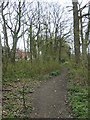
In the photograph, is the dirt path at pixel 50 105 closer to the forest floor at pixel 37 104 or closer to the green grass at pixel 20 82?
the forest floor at pixel 37 104

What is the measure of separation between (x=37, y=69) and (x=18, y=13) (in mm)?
4471

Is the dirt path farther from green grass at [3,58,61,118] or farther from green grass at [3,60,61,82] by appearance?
green grass at [3,60,61,82]

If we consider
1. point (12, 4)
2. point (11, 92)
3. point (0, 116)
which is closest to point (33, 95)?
point (11, 92)

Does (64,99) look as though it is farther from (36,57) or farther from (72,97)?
(36,57)

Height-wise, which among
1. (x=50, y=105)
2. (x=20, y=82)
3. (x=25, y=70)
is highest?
(x=25, y=70)

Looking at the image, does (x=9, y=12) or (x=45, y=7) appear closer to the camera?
(x=9, y=12)

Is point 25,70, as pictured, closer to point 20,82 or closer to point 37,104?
point 20,82

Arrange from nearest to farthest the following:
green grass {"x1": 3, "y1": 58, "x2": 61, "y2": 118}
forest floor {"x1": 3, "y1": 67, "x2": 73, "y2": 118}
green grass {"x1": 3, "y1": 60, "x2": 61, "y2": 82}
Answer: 1. forest floor {"x1": 3, "y1": 67, "x2": 73, "y2": 118}
2. green grass {"x1": 3, "y1": 58, "x2": 61, "y2": 118}
3. green grass {"x1": 3, "y1": 60, "x2": 61, "y2": 82}

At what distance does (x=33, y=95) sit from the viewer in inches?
314

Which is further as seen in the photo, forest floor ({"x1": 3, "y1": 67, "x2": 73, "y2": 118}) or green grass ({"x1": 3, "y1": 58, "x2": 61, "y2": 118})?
green grass ({"x1": 3, "y1": 58, "x2": 61, "y2": 118})

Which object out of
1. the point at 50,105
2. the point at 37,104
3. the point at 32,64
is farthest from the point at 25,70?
the point at 50,105

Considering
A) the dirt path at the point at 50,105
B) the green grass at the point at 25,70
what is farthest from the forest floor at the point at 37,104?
the green grass at the point at 25,70

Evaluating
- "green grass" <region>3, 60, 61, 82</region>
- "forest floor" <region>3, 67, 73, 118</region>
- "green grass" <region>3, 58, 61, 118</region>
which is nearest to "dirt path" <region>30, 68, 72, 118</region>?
"forest floor" <region>3, 67, 73, 118</region>

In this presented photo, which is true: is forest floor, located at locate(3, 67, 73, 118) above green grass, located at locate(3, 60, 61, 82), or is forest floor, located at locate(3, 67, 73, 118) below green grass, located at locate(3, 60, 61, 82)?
below
